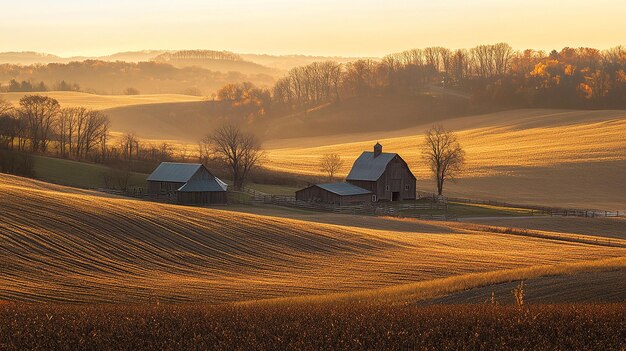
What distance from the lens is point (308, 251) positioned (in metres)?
40.0

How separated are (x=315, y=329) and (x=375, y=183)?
2418 inches

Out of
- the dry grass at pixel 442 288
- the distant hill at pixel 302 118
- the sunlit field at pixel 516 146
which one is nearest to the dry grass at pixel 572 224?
the dry grass at pixel 442 288

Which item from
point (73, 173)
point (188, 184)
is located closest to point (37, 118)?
point (73, 173)

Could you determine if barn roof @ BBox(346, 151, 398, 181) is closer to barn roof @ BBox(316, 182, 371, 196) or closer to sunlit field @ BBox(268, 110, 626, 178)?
barn roof @ BBox(316, 182, 371, 196)

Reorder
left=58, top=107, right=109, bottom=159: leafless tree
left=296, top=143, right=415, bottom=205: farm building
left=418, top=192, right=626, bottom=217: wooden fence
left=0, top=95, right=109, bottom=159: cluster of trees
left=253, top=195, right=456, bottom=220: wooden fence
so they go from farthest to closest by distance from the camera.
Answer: left=58, top=107, right=109, bottom=159: leafless tree → left=0, top=95, right=109, bottom=159: cluster of trees → left=296, top=143, right=415, bottom=205: farm building → left=253, top=195, right=456, bottom=220: wooden fence → left=418, top=192, right=626, bottom=217: wooden fence

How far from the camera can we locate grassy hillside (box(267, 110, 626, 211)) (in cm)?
8112

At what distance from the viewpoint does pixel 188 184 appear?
71.1 m

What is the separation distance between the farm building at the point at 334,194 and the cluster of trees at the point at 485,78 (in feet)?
273

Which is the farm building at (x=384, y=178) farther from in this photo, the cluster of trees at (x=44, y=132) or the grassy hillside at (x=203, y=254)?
the cluster of trees at (x=44, y=132)

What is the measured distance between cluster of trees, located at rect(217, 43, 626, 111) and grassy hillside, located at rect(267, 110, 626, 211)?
905 cm

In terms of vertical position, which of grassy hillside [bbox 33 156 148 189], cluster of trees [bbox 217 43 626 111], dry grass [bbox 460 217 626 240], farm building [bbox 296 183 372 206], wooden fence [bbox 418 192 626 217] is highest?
cluster of trees [bbox 217 43 626 111]

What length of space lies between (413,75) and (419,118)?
2316cm

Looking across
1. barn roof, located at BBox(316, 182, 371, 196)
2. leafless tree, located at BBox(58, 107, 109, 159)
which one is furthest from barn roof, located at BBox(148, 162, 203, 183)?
leafless tree, located at BBox(58, 107, 109, 159)

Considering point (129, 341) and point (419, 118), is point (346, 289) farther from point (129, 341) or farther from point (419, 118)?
point (419, 118)
